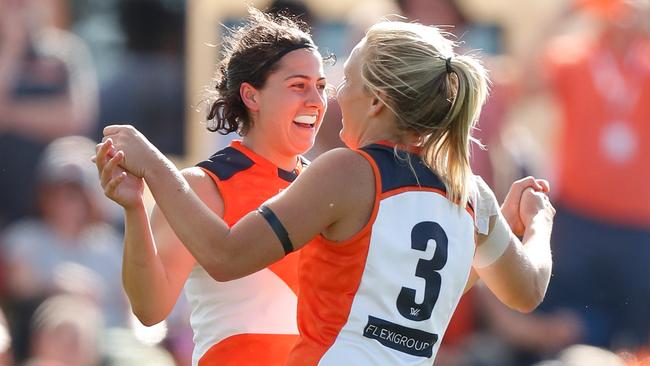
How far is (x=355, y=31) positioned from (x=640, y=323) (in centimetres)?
219

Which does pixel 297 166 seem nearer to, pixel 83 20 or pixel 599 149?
pixel 599 149

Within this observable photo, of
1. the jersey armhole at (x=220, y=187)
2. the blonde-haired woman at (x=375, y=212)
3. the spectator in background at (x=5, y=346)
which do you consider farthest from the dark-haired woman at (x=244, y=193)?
the spectator in background at (x=5, y=346)

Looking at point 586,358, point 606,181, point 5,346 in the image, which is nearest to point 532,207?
point 586,358

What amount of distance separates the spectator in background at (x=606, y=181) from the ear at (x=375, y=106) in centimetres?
400

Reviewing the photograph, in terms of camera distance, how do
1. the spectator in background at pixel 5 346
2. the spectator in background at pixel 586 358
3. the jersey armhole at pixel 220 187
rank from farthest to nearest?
the spectator in background at pixel 586 358 < the spectator in background at pixel 5 346 < the jersey armhole at pixel 220 187

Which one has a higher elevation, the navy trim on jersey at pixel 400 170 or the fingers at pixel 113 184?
the navy trim on jersey at pixel 400 170

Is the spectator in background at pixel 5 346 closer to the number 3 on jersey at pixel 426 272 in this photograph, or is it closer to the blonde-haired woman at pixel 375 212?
the blonde-haired woman at pixel 375 212

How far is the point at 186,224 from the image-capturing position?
10.2ft

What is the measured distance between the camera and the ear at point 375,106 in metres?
3.21

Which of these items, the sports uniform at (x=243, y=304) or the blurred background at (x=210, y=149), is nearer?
the sports uniform at (x=243, y=304)

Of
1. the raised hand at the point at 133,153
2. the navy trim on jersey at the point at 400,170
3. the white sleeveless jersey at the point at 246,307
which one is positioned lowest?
the white sleeveless jersey at the point at 246,307

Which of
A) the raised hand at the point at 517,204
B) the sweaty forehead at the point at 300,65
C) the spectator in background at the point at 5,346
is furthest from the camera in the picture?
the spectator in background at the point at 5,346

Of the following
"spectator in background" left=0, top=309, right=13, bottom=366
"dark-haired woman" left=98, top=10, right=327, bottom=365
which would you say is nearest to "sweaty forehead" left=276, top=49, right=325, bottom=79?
"dark-haired woman" left=98, top=10, right=327, bottom=365

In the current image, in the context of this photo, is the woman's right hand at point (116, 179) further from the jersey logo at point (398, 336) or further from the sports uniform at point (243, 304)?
the jersey logo at point (398, 336)
